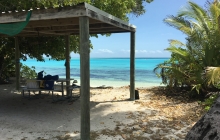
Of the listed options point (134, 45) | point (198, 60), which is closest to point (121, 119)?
point (134, 45)

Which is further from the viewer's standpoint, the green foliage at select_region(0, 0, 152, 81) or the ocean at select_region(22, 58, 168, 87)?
the ocean at select_region(22, 58, 168, 87)

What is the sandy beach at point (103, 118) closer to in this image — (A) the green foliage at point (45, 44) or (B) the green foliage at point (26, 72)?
(A) the green foliage at point (45, 44)

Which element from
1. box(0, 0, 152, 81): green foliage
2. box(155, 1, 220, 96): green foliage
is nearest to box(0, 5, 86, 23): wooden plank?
box(0, 0, 152, 81): green foliage

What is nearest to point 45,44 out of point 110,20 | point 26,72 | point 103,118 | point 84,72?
point 26,72

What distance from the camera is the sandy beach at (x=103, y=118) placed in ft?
14.6

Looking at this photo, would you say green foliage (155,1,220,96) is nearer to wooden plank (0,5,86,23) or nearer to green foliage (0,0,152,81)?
green foliage (0,0,152,81)

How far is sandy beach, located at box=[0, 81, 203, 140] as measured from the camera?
4.46 m

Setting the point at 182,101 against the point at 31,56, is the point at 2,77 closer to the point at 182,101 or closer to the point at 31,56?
the point at 31,56

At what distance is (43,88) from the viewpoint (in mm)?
7160

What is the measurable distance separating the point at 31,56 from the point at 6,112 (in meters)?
6.39

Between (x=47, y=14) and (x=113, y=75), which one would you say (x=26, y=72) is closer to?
(x=47, y=14)

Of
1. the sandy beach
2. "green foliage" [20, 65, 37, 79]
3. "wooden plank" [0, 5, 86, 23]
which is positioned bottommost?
the sandy beach

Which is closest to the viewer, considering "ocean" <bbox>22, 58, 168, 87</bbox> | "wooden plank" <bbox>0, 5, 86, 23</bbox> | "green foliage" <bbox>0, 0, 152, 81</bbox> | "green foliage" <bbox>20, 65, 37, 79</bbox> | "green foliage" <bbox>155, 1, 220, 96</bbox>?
"wooden plank" <bbox>0, 5, 86, 23</bbox>

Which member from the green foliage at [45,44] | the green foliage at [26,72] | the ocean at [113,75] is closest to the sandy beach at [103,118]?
the green foliage at [45,44]
